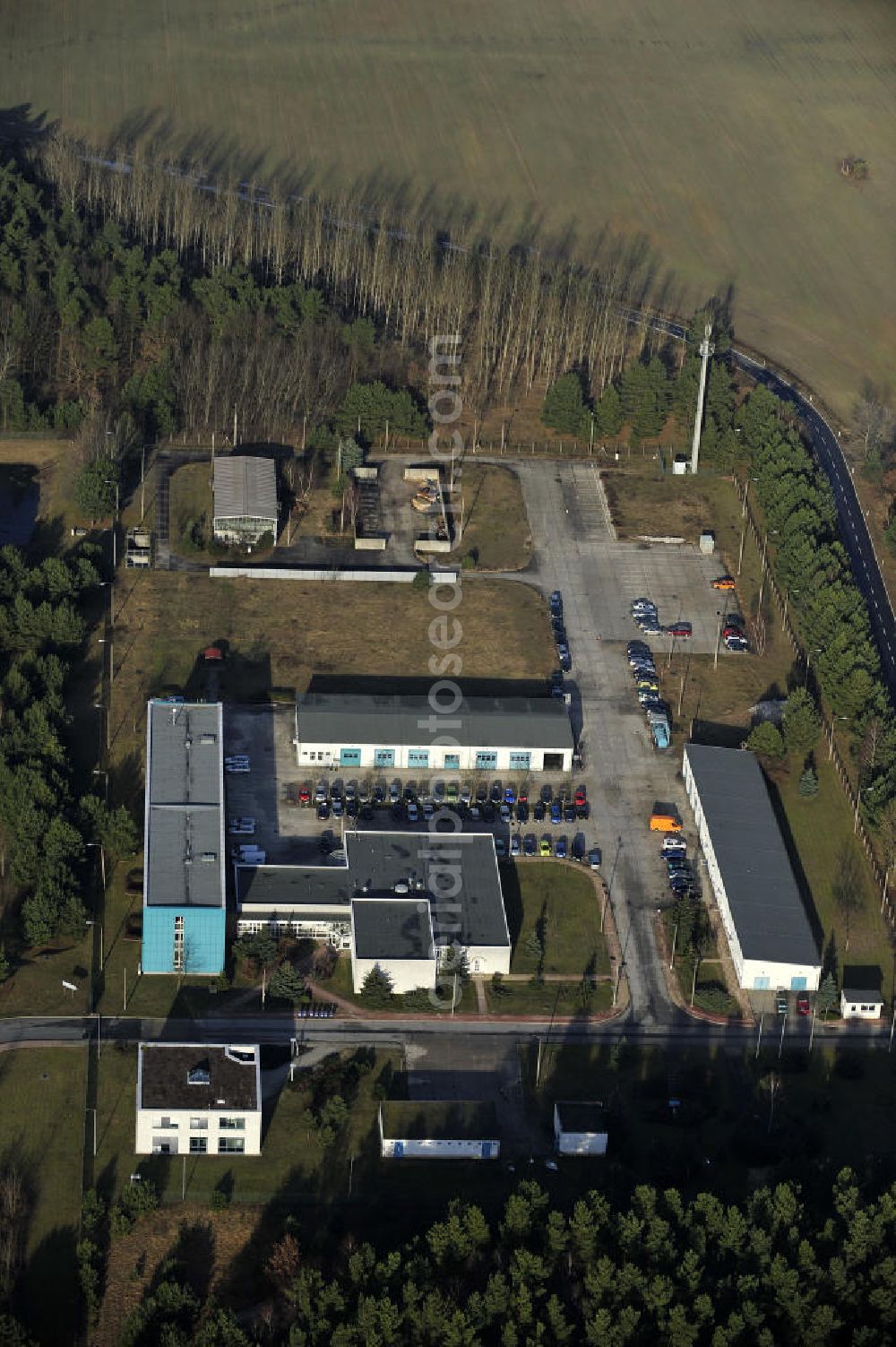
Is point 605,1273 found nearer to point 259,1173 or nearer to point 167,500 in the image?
point 259,1173

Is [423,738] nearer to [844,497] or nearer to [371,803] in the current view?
[371,803]

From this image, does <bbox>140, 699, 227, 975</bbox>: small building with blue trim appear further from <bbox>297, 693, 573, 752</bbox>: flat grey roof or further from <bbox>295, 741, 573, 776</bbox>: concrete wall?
<bbox>297, 693, 573, 752</bbox>: flat grey roof

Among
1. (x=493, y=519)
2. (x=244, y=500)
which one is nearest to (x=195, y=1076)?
(x=244, y=500)

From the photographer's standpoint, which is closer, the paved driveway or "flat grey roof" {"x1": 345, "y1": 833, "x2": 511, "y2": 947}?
"flat grey roof" {"x1": 345, "y1": 833, "x2": 511, "y2": 947}

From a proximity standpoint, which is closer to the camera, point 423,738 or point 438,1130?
point 438,1130

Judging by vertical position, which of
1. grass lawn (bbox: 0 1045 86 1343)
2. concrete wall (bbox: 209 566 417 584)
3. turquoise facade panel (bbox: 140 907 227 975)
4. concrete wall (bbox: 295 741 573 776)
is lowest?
grass lawn (bbox: 0 1045 86 1343)

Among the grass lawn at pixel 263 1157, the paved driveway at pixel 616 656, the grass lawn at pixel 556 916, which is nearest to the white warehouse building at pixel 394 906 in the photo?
the grass lawn at pixel 556 916

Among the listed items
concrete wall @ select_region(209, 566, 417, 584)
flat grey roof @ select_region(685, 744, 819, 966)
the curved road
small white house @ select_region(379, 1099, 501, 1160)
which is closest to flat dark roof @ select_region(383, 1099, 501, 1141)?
small white house @ select_region(379, 1099, 501, 1160)
